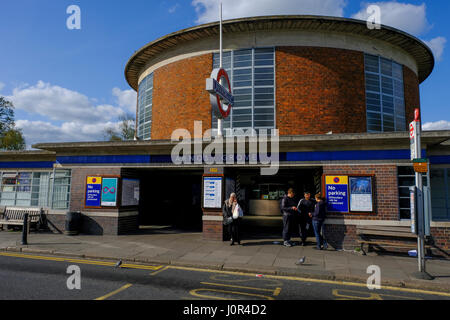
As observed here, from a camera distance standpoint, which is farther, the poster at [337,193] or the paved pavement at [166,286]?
the poster at [337,193]

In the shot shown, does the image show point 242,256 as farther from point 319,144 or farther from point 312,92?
point 312,92

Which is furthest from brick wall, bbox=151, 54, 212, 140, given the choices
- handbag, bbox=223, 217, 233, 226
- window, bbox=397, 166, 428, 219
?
window, bbox=397, 166, 428, 219

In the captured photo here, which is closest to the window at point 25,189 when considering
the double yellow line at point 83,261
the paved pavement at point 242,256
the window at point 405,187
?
the paved pavement at point 242,256

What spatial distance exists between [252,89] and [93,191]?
8692 mm

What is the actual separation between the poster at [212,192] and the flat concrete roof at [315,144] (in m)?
1.47

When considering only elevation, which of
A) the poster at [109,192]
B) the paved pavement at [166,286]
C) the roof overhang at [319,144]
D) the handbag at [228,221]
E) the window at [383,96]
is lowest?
the paved pavement at [166,286]

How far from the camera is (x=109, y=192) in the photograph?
1231cm

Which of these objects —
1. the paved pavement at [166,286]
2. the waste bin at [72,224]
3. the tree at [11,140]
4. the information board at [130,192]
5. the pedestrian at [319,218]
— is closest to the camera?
the paved pavement at [166,286]

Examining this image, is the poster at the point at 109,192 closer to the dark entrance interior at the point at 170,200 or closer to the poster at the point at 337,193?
the dark entrance interior at the point at 170,200

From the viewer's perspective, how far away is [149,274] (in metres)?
6.86

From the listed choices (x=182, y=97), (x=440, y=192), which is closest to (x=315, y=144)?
(x=440, y=192)

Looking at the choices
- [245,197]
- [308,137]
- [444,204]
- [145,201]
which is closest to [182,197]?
[145,201]

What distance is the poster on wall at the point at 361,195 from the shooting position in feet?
32.3

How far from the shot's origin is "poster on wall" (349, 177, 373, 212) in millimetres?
9837
